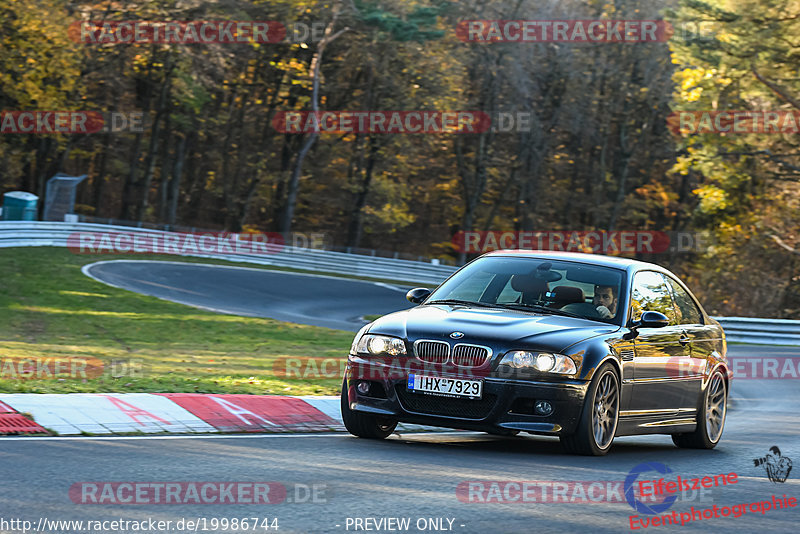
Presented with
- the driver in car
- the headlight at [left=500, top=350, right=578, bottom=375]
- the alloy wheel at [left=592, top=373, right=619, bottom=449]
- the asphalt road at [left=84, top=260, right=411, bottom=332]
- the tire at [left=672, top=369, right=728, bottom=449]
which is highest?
the driver in car

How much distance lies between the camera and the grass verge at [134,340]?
456 inches

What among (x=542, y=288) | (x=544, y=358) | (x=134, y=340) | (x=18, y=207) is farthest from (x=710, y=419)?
Result: (x=18, y=207)

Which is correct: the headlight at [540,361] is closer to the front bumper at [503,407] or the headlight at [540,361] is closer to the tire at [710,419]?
the front bumper at [503,407]

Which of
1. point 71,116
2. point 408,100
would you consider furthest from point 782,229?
point 71,116

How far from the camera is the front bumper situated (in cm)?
806

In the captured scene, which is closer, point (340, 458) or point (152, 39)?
point (340, 458)

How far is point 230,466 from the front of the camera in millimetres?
7086

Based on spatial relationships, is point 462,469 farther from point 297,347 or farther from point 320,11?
point 320,11

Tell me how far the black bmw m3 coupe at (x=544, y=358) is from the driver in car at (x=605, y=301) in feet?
0.04

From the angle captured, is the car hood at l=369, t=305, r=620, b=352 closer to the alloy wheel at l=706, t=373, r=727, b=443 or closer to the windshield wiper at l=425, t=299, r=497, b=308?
the windshield wiper at l=425, t=299, r=497, b=308

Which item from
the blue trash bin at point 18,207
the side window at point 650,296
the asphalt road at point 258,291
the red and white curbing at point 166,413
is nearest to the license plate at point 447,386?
the red and white curbing at point 166,413

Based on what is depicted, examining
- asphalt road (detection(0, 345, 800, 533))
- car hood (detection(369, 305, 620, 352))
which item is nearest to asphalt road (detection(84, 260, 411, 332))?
car hood (detection(369, 305, 620, 352))

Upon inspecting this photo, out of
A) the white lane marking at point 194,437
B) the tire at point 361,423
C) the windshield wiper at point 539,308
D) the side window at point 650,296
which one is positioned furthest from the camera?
the side window at point 650,296

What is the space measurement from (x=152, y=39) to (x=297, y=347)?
98.7 ft
